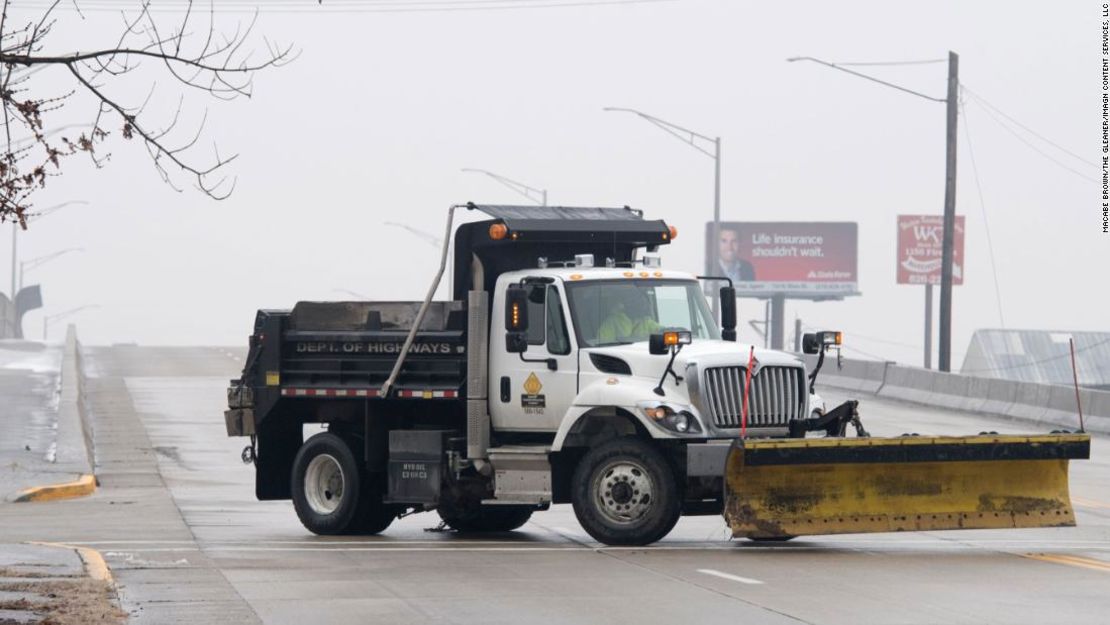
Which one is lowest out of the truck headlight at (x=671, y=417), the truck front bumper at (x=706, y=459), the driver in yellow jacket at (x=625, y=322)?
the truck front bumper at (x=706, y=459)

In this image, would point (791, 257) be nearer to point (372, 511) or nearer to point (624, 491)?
point (372, 511)

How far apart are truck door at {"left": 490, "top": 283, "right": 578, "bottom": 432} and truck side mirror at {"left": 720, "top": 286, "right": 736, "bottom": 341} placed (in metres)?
1.81

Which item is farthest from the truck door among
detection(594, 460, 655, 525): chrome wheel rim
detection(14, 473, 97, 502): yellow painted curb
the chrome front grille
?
detection(14, 473, 97, 502): yellow painted curb

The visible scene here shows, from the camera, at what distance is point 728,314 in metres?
19.4

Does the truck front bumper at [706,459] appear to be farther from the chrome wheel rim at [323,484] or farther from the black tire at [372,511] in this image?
the chrome wheel rim at [323,484]

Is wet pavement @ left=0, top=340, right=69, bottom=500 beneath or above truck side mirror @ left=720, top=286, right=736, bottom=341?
beneath

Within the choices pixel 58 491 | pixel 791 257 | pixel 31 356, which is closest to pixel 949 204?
pixel 31 356

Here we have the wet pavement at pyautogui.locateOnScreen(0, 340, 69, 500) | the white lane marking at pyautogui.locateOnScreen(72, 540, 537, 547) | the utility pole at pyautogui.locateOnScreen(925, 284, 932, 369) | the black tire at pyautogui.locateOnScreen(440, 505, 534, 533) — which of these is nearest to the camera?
the white lane marking at pyautogui.locateOnScreen(72, 540, 537, 547)

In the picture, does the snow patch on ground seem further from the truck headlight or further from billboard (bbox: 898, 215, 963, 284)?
billboard (bbox: 898, 215, 963, 284)

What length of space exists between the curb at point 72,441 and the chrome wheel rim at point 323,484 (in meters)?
5.82

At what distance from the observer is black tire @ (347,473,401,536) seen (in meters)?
19.5

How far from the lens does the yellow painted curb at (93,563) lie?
14594 mm

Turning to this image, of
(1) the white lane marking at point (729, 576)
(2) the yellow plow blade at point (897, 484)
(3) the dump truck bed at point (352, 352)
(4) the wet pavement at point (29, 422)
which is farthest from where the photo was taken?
(4) the wet pavement at point (29, 422)

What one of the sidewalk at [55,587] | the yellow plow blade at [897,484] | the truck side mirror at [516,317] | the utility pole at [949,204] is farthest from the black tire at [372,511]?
the utility pole at [949,204]
